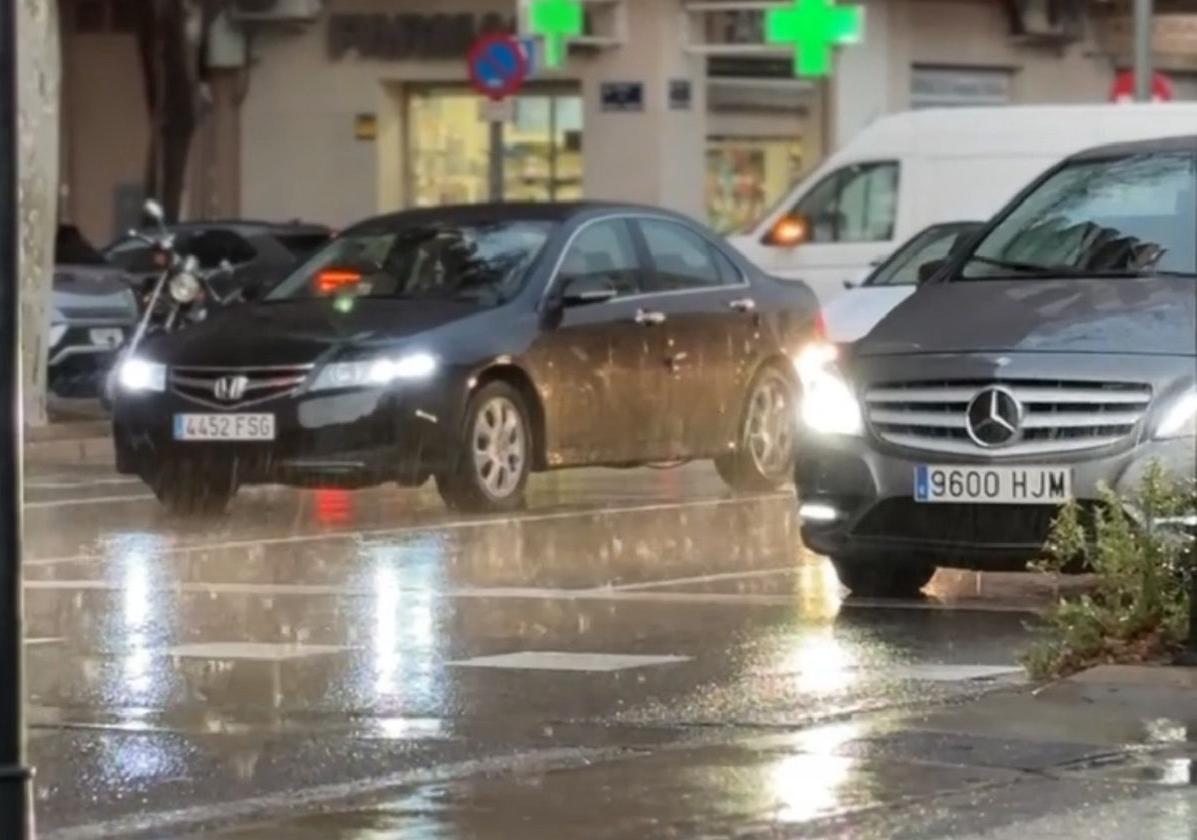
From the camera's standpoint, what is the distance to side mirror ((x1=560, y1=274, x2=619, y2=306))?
17047mm

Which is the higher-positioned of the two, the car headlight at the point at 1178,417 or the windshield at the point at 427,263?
the windshield at the point at 427,263

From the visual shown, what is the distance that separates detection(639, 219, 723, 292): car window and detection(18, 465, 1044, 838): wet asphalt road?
1.68m

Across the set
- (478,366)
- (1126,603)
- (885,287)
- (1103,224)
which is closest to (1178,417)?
(1126,603)

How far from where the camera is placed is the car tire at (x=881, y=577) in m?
12.4

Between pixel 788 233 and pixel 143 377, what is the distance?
9.17m

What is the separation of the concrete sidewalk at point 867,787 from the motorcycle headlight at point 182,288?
45.3 ft

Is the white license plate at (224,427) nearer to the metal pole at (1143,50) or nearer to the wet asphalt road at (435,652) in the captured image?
the wet asphalt road at (435,652)

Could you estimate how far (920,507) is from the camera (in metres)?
11.9

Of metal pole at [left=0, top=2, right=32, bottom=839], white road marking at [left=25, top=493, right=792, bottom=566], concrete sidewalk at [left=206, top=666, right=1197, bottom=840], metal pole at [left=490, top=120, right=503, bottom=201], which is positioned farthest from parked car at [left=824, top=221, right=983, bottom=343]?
metal pole at [left=490, top=120, right=503, bottom=201]

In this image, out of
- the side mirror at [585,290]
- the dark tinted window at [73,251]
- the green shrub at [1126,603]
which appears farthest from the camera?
the dark tinted window at [73,251]

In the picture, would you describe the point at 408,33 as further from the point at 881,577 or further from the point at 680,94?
the point at 881,577

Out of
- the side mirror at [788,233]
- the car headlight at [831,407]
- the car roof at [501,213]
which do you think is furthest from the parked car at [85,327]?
the car headlight at [831,407]

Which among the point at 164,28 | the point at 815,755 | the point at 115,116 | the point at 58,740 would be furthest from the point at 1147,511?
the point at 115,116

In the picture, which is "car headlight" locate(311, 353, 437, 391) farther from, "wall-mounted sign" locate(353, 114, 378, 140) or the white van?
"wall-mounted sign" locate(353, 114, 378, 140)
